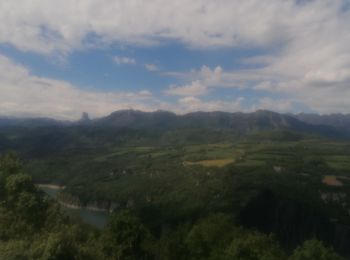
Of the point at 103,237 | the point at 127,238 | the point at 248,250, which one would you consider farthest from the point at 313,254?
the point at 103,237

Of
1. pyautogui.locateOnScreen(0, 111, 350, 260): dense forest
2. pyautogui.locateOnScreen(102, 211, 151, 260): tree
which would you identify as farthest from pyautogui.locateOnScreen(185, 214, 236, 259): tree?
pyautogui.locateOnScreen(102, 211, 151, 260): tree

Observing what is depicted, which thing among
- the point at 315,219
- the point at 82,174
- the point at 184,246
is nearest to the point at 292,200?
the point at 315,219

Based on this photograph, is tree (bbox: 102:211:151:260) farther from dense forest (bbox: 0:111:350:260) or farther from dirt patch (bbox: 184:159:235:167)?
dirt patch (bbox: 184:159:235:167)

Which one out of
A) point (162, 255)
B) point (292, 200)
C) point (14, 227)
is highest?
point (14, 227)

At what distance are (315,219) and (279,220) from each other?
9.04m

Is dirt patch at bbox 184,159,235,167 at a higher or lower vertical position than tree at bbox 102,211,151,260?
lower

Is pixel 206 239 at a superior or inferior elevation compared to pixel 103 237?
inferior

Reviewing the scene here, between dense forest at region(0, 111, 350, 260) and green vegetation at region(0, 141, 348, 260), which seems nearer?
green vegetation at region(0, 141, 348, 260)

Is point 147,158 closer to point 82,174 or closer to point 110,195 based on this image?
point 82,174

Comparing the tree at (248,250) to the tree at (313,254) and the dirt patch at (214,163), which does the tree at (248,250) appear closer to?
the tree at (313,254)

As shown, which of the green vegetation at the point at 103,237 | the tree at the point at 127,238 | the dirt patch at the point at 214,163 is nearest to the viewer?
the green vegetation at the point at 103,237

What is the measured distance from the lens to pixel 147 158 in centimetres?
17738

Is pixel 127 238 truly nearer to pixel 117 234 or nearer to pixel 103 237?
pixel 117 234

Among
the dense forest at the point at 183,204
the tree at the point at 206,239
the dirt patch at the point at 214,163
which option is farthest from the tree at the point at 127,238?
the dirt patch at the point at 214,163
